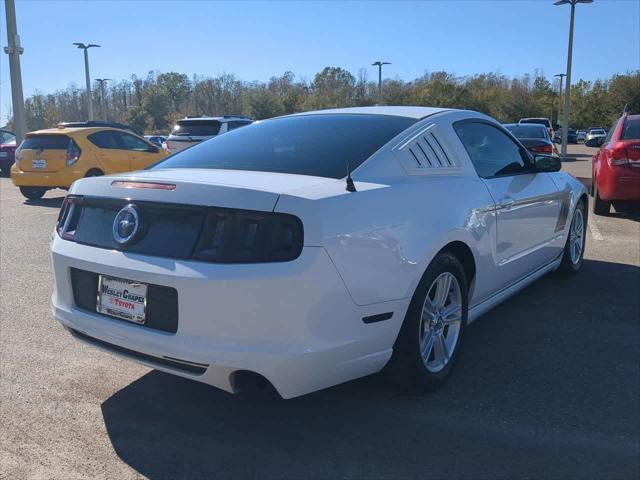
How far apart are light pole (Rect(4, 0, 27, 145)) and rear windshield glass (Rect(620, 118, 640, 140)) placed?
16725 mm

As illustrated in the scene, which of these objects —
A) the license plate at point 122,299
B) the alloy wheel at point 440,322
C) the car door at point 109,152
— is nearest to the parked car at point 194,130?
the car door at point 109,152

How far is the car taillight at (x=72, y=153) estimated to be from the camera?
11577 mm

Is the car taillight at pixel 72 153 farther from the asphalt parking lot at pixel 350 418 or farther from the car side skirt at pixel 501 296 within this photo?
the car side skirt at pixel 501 296

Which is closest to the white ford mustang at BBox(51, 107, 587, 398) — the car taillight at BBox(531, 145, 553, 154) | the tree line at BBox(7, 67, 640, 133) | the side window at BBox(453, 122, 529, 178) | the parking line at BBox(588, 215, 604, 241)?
the side window at BBox(453, 122, 529, 178)

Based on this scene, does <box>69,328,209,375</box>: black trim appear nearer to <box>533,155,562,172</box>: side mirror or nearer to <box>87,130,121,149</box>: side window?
<box>533,155,562,172</box>: side mirror

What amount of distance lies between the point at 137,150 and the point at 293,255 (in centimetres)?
1092

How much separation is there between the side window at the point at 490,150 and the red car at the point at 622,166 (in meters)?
4.65

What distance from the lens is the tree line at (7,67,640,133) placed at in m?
56.3

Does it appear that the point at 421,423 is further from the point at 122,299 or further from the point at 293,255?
the point at 122,299

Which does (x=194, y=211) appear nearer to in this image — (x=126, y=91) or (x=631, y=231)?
(x=631, y=231)

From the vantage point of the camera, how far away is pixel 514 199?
13.9 feet

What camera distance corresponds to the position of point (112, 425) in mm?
3053

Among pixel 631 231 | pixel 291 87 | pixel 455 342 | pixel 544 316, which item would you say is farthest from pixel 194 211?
pixel 291 87

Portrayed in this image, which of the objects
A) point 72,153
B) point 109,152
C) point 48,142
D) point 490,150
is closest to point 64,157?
point 72,153
